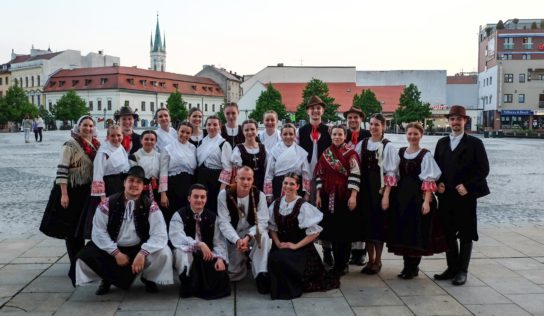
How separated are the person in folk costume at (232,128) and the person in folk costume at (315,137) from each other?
2.77 ft

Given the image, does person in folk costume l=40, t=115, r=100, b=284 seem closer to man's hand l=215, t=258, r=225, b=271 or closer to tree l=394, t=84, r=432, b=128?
man's hand l=215, t=258, r=225, b=271

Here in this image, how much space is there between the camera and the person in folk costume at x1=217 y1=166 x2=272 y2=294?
5.44m

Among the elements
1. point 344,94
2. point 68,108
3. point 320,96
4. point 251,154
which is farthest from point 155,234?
point 344,94

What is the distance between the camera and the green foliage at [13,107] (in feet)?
199

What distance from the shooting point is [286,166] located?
19.8ft

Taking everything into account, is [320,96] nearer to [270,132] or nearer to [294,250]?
[270,132]

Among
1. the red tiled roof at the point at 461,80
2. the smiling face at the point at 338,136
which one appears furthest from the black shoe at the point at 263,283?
the red tiled roof at the point at 461,80

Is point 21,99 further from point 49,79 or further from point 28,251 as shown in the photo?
point 28,251

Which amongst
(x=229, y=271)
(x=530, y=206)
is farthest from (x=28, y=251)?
(x=530, y=206)

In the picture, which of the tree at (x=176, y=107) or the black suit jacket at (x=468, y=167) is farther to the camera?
the tree at (x=176, y=107)

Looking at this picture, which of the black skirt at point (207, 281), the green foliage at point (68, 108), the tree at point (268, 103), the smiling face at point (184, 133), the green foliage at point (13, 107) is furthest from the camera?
the green foliage at point (68, 108)

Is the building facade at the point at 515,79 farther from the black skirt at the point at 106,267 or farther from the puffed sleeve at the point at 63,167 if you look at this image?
the black skirt at the point at 106,267

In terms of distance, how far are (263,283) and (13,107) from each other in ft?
212

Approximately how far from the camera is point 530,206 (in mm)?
10648
